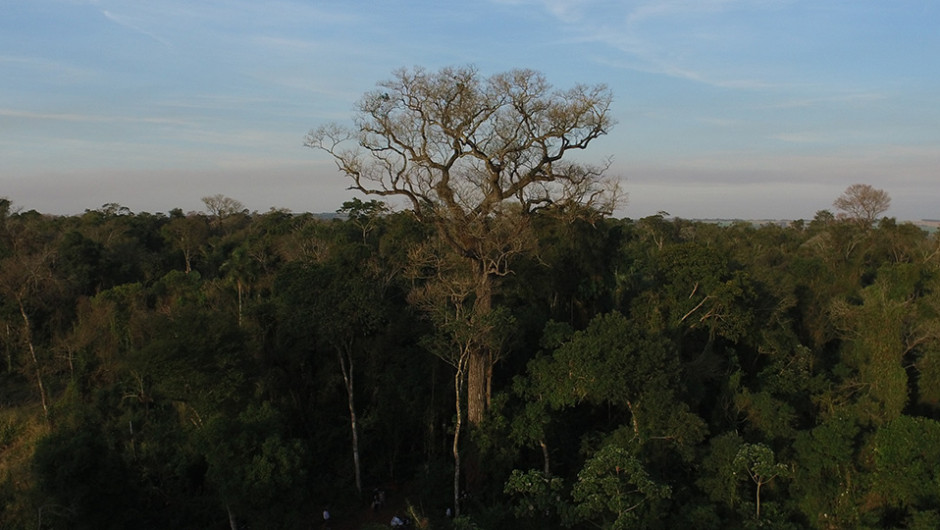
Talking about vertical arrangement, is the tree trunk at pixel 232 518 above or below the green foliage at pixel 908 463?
below

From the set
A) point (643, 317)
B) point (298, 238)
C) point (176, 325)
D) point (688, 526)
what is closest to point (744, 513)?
point (688, 526)

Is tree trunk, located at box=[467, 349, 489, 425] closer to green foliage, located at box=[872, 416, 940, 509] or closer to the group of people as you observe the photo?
the group of people

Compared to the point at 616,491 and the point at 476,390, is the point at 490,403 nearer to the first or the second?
the point at 476,390

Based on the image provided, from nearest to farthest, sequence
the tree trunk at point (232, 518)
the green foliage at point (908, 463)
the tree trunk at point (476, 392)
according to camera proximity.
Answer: the green foliage at point (908, 463), the tree trunk at point (232, 518), the tree trunk at point (476, 392)

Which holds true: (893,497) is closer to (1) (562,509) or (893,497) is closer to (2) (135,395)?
(1) (562,509)

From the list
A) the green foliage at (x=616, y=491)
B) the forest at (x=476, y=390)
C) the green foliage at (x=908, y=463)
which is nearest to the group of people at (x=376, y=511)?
the forest at (x=476, y=390)

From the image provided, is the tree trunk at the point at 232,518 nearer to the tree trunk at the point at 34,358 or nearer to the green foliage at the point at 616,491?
the green foliage at the point at 616,491

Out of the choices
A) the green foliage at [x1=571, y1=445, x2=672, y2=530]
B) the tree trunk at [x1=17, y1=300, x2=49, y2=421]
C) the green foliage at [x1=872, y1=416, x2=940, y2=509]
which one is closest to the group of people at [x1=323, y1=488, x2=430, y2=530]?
the green foliage at [x1=571, y1=445, x2=672, y2=530]

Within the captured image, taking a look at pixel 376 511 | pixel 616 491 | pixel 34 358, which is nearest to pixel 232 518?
pixel 376 511
